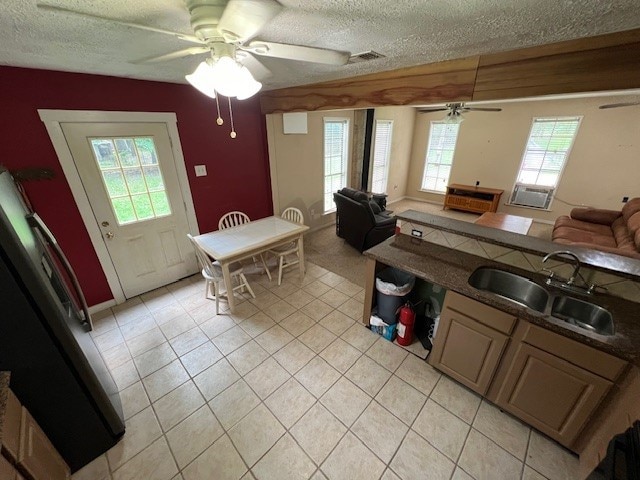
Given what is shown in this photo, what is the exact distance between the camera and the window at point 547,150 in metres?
4.80

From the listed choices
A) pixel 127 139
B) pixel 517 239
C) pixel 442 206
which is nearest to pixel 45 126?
pixel 127 139

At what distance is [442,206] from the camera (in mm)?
6555

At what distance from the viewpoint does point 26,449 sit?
108 cm

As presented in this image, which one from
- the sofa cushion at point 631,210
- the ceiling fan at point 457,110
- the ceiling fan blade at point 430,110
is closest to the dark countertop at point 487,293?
the ceiling fan at point 457,110

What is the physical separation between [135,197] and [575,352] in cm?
377

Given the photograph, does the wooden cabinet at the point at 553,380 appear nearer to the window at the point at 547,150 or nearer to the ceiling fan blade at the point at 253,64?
the ceiling fan blade at the point at 253,64

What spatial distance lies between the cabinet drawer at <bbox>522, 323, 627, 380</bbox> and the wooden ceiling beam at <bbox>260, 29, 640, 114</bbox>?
1.33 meters

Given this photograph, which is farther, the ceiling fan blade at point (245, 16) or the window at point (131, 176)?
the window at point (131, 176)

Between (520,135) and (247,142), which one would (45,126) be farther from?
(520,135)

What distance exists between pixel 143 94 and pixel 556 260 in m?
3.85

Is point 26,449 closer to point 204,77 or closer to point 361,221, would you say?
point 204,77

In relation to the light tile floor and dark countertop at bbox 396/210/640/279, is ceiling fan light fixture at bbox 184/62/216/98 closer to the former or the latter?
dark countertop at bbox 396/210/640/279

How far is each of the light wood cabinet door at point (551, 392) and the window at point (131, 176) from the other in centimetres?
354

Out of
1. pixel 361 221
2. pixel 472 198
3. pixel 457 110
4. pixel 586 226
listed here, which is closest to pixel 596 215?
pixel 586 226
